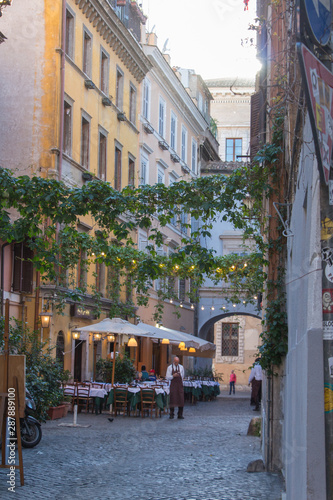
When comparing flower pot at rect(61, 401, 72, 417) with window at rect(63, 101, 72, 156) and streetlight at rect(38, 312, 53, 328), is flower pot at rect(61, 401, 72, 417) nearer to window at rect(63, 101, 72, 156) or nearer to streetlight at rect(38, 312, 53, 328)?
streetlight at rect(38, 312, 53, 328)

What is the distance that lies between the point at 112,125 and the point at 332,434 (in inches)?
1123

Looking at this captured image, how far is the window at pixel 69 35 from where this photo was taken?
28391mm

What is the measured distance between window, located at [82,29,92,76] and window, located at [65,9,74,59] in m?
1.41

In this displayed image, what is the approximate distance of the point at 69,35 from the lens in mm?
28672

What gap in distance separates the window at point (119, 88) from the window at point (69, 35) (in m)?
5.85

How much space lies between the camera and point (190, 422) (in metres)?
22.5

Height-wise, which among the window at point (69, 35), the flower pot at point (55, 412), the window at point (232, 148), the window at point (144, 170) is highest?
the window at point (232, 148)

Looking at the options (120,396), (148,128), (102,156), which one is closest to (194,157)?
(148,128)

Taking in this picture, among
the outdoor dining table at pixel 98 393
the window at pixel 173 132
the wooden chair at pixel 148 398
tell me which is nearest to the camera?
the wooden chair at pixel 148 398

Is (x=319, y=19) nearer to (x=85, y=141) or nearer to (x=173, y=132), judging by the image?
(x=85, y=141)

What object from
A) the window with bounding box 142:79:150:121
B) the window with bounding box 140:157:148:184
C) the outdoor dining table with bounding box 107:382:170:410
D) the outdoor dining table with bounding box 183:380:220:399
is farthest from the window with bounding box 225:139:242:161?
the outdoor dining table with bounding box 107:382:170:410

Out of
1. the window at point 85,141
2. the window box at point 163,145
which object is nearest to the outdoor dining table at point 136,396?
the window at point 85,141

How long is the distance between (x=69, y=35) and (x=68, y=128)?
331cm

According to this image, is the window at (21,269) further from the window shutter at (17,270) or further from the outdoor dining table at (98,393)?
the outdoor dining table at (98,393)
